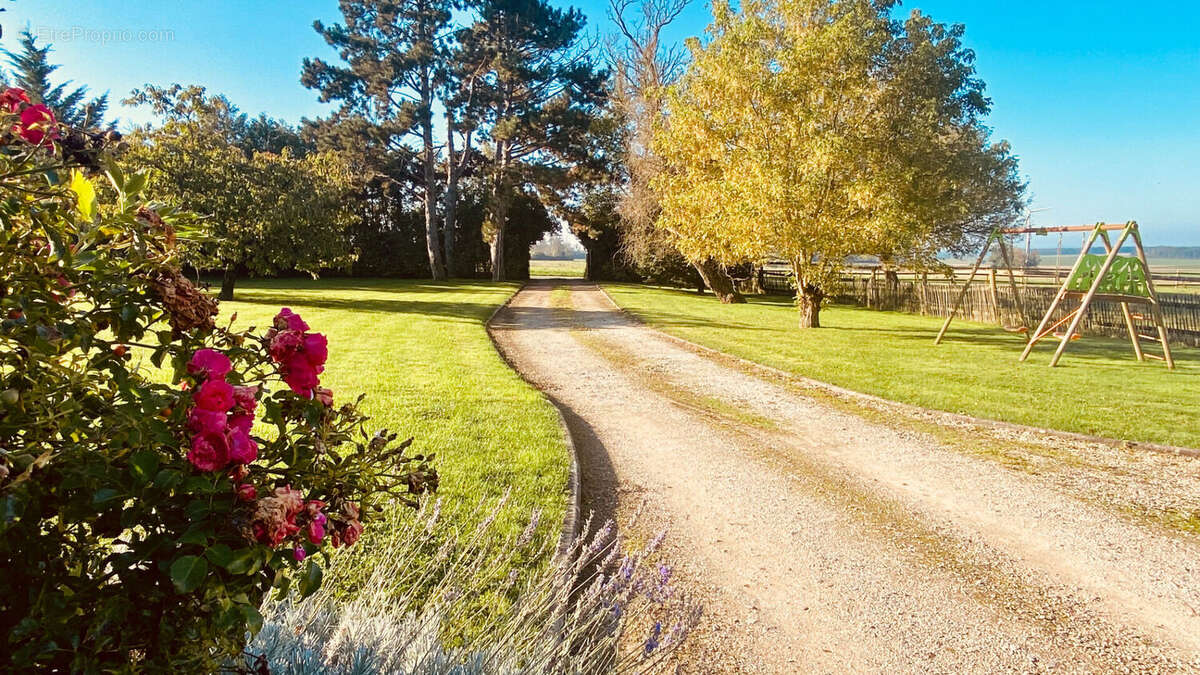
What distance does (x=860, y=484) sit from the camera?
5441mm

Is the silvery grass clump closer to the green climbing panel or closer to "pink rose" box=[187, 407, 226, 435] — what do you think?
"pink rose" box=[187, 407, 226, 435]

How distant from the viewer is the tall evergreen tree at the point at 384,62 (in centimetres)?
2991

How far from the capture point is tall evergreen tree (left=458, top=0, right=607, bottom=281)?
30.2 meters

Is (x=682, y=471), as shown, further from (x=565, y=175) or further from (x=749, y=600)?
(x=565, y=175)

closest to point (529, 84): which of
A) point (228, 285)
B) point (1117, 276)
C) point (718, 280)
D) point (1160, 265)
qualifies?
point (718, 280)

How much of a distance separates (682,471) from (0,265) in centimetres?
498

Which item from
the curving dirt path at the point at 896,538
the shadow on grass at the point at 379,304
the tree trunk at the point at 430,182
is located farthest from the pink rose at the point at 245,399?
the tree trunk at the point at 430,182

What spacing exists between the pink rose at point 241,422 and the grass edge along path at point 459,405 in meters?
2.63

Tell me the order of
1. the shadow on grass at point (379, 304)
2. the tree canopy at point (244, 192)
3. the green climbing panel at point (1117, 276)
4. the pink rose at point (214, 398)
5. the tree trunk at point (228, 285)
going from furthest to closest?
the tree trunk at point (228, 285), the shadow on grass at point (379, 304), the tree canopy at point (244, 192), the green climbing panel at point (1117, 276), the pink rose at point (214, 398)

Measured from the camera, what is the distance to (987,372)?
10688 mm

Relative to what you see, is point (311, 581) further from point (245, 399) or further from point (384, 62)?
point (384, 62)

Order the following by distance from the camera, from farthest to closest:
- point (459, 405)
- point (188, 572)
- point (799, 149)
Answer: point (799, 149), point (459, 405), point (188, 572)

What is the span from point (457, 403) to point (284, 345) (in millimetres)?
6137

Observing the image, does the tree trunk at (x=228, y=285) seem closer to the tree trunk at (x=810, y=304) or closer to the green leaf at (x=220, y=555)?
the tree trunk at (x=810, y=304)
